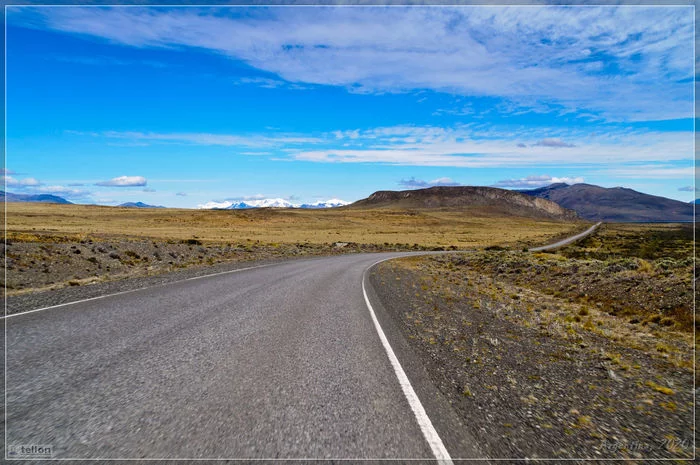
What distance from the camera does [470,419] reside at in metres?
4.34

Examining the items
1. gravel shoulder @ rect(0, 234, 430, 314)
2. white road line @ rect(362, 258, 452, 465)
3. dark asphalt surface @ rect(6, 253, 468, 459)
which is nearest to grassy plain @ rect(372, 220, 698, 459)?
white road line @ rect(362, 258, 452, 465)

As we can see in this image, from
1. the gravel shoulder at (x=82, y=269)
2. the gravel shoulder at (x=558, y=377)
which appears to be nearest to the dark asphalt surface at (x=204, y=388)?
the gravel shoulder at (x=558, y=377)

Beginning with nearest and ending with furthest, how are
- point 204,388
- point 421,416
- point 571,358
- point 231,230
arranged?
point 421,416 → point 204,388 → point 571,358 → point 231,230

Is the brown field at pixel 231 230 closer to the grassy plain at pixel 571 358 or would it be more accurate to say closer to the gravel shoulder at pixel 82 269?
the gravel shoulder at pixel 82 269

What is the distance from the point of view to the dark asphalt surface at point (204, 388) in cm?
365

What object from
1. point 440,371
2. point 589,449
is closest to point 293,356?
point 440,371

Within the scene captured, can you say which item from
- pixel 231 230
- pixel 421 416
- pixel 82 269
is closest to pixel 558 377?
pixel 421 416

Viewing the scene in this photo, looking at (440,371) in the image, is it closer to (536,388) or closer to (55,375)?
(536,388)

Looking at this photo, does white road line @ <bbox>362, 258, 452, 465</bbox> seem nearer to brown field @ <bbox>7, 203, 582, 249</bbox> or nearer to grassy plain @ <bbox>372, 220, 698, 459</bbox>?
grassy plain @ <bbox>372, 220, 698, 459</bbox>

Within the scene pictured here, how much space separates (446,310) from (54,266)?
17406 millimetres

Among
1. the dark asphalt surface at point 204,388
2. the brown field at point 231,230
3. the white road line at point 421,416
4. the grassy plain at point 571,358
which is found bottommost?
the grassy plain at point 571,358

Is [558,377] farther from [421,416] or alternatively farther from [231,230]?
[231,230]

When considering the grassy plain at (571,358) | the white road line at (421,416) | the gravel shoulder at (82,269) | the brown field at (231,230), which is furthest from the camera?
the brown field at (231,230)

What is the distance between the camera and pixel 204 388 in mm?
4852
